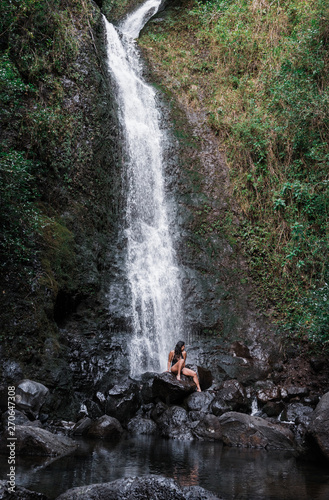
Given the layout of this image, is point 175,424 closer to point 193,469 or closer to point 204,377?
point 204,377

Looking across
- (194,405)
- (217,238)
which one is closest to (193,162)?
(217,238)

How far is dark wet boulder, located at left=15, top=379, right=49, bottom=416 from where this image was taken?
6582 mm

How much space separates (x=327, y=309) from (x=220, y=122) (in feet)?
28.9

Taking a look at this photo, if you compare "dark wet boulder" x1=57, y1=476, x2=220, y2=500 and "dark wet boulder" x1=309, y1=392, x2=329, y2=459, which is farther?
"dark wet boulder" x1=309, y1=392, x2=329, y2=459

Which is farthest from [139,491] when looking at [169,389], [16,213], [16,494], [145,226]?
[145,226]

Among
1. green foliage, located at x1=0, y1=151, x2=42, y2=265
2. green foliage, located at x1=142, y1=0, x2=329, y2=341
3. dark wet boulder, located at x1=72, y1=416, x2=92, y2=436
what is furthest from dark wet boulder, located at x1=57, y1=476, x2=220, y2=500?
green foliage, located at x1=142, y1=0, x2=329, y2=341

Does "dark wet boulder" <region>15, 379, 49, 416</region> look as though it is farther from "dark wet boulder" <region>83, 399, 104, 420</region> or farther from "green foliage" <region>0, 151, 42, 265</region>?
"green foliage" <region>0, 151, 42, 265</region>

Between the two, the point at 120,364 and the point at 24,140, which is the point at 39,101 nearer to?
the point at 24,140

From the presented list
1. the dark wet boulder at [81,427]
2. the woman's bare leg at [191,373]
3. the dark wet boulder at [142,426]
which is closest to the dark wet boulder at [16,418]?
the dark wet boulder at [81,427]

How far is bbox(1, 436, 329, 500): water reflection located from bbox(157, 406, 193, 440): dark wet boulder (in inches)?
22.6

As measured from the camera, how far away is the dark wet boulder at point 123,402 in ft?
24.2

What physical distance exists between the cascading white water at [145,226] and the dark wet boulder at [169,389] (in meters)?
1.23

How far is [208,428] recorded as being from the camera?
6.81 meters

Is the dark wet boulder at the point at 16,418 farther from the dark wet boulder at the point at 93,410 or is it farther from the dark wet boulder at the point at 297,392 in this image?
the dark wet boulder at the point at 297,392
